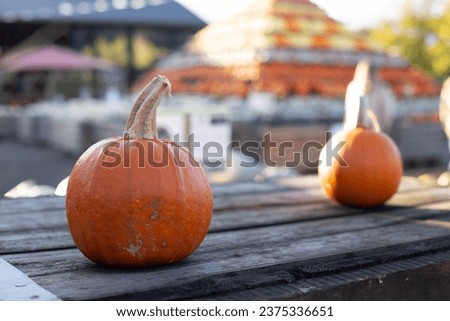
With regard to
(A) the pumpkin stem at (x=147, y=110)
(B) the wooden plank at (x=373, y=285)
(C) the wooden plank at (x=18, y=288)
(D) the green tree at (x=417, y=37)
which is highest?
(D) the green tree at (x=417, y=37)

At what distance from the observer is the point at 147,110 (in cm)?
148

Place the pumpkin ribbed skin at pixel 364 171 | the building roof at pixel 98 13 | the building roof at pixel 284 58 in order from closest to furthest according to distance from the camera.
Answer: the pumpkin ribbed skin at pixel 364 171 → the building roof at pixel 284 58 → the building roof at pixel 98 13

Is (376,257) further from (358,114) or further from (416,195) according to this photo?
(416,195)

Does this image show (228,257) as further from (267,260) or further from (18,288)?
(18,288)

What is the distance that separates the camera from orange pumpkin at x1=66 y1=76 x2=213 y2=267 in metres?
1.40

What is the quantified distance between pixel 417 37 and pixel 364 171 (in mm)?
17283

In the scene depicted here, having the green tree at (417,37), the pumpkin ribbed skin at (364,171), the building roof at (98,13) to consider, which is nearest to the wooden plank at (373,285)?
the pumpkin ribbed skin at (364,171)

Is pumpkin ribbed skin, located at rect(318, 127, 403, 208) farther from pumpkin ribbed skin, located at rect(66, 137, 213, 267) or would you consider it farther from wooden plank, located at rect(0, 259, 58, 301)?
wooden plank, located at rect(0, 259, 58, 301)

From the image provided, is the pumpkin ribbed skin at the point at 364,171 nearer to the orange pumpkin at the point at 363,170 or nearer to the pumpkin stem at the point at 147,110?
the orange pumpkin at the point at 363,170

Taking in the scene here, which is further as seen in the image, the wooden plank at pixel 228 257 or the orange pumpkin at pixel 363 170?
the orange pumpkin at pixel 363 170

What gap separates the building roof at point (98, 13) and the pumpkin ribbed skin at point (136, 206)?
69.7ft

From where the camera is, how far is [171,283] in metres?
1.25

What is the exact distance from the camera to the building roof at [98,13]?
21953 mm

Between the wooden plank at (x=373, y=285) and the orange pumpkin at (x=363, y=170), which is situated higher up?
the orange pumpkin at (x=363, y=170)
